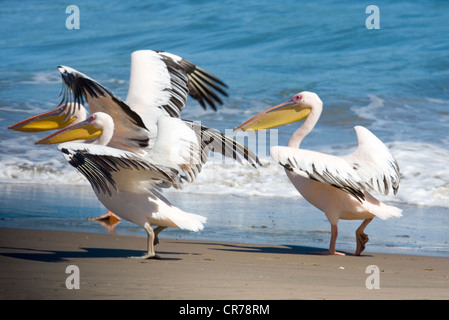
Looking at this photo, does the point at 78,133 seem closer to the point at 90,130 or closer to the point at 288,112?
the point at 90,130

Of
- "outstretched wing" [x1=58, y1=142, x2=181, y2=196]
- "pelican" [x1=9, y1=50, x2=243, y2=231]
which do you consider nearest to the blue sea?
"pelican" [x1=9, y1=50, x2=243, y2=231]

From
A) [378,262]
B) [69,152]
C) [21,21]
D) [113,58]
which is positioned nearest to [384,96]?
[113,58]

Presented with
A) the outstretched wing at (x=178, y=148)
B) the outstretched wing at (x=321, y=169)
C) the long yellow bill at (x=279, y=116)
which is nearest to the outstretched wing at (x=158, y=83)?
the long yellow bill at (x=279, y=116)

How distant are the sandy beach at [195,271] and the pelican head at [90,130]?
816 mm

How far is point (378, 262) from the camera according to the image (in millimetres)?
5516

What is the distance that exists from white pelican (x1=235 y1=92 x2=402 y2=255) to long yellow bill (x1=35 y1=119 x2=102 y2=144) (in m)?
1.41

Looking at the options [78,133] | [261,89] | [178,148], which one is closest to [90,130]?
[78,133]

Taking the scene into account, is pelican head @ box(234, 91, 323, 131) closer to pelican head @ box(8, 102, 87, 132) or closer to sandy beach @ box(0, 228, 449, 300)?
sandy beach @ box(0, 228, 449, 300)

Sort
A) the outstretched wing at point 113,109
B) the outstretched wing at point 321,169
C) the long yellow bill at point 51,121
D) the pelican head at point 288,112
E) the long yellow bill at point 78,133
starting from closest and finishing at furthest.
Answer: the outstretched wing at point 321,169 → the long yellow bill at point 78,133 → the outstretched wing at point 113,109 → the pelican head at point 288,112 → the long yellow bill at point 51,121

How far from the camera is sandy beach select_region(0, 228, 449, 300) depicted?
145 inches

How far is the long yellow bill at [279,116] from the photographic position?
6906mm

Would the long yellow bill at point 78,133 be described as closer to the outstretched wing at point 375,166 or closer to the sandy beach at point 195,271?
the sandy beach at point 195,271

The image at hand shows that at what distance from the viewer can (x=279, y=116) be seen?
6.95 metres
